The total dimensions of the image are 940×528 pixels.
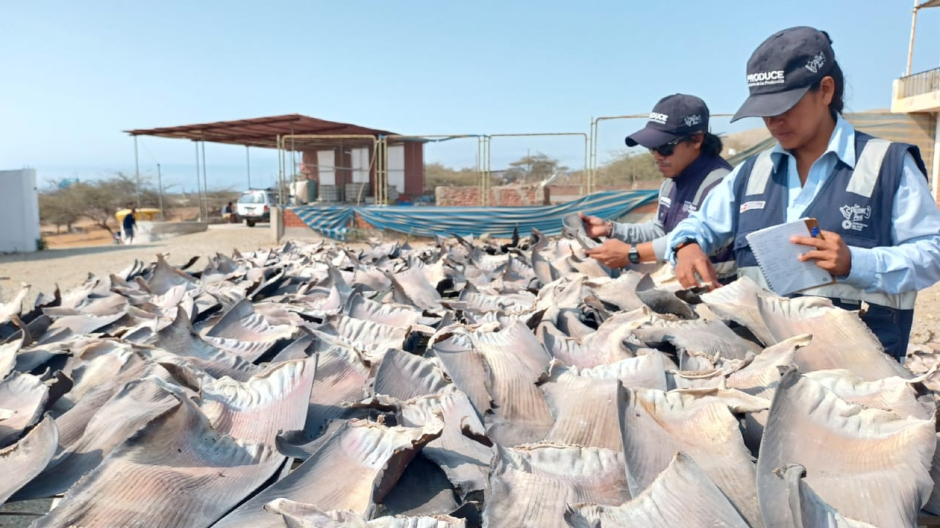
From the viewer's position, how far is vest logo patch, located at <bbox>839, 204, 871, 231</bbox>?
1.44m

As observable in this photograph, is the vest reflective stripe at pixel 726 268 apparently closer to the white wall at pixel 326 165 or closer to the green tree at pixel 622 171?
the green tree at pixel 622 171

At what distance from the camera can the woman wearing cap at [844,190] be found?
138 centimetres

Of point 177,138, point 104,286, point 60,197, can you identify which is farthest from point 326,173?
point 104,286

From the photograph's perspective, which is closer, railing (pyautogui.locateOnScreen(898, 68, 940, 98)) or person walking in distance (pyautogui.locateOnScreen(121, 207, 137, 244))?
railing (pyautogui.locateOnScreen(898, 68, 940, 98))

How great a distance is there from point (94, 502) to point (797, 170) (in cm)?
167

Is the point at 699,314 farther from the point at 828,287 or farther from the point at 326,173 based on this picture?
the point at 326,173

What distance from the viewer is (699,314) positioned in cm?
144

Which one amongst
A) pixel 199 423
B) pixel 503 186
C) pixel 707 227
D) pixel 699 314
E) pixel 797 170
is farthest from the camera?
pixel 503 186

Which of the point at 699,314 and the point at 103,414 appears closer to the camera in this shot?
the point at 103,414

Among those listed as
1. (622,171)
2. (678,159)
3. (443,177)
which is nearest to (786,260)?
(678,159)

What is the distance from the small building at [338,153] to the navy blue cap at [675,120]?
607 inches

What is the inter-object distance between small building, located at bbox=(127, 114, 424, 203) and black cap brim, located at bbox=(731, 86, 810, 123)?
16307 mm

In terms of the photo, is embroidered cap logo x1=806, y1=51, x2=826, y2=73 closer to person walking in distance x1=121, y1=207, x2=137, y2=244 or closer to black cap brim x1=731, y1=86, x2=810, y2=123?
black cap brim x1=731, y1=86, x2=810, y2=123

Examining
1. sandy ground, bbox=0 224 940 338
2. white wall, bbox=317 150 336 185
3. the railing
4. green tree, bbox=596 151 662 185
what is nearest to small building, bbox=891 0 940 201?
the railing
